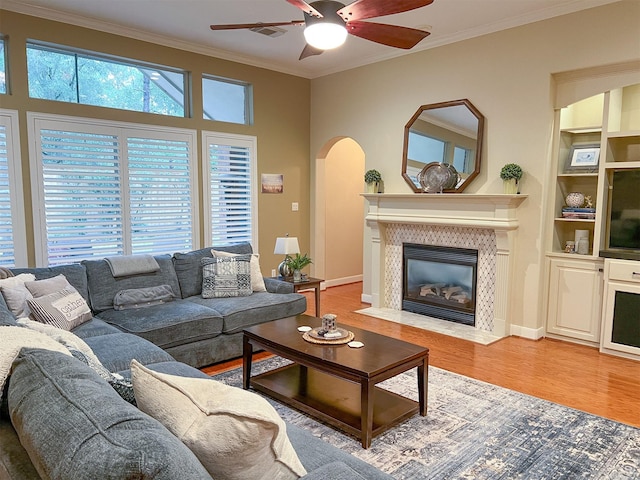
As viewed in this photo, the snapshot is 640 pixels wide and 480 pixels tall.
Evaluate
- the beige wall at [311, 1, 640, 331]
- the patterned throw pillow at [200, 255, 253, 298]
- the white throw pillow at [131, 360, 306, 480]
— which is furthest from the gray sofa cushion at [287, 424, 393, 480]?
the beige wall at [311, 1, 640, 331]

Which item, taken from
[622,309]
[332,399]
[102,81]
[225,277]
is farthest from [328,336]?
[102,81]

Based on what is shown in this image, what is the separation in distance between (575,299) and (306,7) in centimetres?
371

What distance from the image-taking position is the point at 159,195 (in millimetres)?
5246

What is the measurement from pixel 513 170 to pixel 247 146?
11.1ft

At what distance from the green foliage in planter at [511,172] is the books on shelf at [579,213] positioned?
1.95 ft

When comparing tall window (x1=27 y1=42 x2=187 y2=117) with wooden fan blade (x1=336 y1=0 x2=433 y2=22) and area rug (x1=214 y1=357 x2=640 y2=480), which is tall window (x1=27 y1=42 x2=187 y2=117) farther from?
area rug (x1=214 y1=357 x2=640 y2=480)

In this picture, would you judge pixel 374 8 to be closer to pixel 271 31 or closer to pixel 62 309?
pixel 271 31

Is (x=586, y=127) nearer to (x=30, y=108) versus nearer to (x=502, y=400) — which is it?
(x=502, y=400)

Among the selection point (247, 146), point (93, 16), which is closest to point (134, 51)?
point (93, 16)

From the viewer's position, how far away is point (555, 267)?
14.9 feet

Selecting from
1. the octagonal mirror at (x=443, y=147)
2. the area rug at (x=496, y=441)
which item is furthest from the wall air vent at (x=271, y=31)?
the area rug at (x=496, y=441)

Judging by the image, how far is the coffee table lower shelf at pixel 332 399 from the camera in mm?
2701

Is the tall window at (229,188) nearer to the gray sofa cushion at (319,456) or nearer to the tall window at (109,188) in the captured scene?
the tall window at (109,188)

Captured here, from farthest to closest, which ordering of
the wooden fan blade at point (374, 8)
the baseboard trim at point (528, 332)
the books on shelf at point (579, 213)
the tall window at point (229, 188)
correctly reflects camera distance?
the tall window at point (229, 188) < the baseboard trim at point (528, 332) < the books on shelf at point (579, 213) < the wooden fan blade at point (374, 8)
